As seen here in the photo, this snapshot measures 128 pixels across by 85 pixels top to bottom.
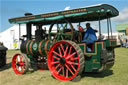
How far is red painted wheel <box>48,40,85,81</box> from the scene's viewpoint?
4330mm

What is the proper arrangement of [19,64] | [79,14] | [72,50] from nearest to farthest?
[79,14]
[72,50]
[19,64]

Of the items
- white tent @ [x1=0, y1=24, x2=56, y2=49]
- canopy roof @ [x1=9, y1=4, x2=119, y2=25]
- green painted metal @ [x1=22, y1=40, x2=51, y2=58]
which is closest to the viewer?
canopy roof @ [x1=9, y1=4, x2=119, y2=25]

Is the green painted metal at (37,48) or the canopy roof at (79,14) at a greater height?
the canopy roof at (79,14)

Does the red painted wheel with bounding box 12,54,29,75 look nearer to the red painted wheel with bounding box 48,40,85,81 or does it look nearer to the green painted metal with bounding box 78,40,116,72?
the red painted wheel with bounding box 48,40,85,81

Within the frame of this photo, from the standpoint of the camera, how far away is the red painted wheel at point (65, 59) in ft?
14.2

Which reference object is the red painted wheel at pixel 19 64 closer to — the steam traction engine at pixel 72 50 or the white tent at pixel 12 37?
the steam traction engine at pixel 72 50

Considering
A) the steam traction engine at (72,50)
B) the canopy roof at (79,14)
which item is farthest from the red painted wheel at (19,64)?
the canopy roof at (79,14)

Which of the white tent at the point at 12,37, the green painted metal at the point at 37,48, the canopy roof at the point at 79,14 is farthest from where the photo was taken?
the white tent at the point at 12,37

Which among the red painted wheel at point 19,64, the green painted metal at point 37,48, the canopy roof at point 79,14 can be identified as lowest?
the red painted wheel at point 19,64

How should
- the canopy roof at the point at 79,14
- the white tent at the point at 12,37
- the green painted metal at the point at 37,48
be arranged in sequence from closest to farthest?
the canopy roof at the point at 79,14
the green painted metal at the point at 37,48
the white tent at the point at 12,37

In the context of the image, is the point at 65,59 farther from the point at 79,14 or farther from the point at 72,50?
the point at 79,14

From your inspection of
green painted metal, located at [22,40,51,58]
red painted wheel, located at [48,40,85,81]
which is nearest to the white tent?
green painted metal, located at [22,40,51,58]

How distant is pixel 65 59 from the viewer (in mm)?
4625

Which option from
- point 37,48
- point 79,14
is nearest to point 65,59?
point 79,14
